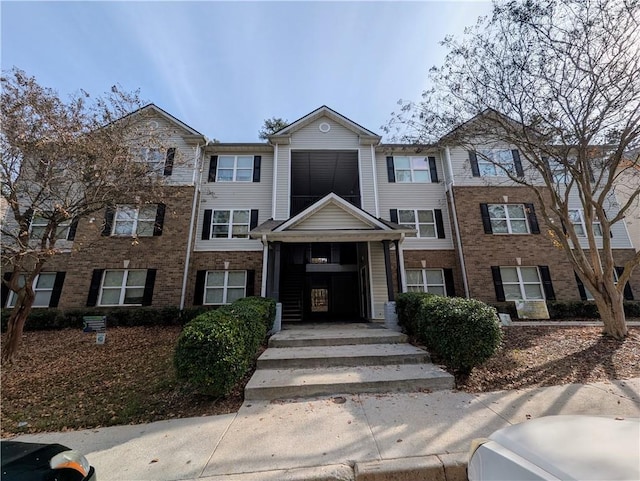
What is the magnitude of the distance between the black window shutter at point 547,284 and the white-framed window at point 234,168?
14.5 m

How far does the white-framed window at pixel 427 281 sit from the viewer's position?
1270 cm

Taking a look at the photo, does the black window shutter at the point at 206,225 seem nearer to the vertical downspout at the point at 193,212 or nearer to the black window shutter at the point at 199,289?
the vertical downspout at the point at 193,212

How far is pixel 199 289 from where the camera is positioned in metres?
12.1

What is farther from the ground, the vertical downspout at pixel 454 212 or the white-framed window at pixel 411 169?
the white-framed window at pixel 411 169

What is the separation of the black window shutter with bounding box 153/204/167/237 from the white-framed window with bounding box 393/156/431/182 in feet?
37.4

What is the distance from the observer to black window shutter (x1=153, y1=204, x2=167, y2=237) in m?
12.2

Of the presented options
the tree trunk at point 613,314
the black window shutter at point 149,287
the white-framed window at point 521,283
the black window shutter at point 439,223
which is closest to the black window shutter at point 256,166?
the black window shutter at point 149,287

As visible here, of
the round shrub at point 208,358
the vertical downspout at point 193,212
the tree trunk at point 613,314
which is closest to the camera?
the round shrub at point 208,358

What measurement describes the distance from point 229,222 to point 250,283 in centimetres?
318

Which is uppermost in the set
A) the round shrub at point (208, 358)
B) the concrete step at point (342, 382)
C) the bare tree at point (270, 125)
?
the bare tree at point (270, 125)

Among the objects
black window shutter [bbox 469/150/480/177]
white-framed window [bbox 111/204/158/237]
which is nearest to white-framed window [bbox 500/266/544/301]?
black window shutter [bbox 469/150/480/177]

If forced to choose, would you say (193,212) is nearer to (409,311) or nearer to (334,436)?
(409,311)

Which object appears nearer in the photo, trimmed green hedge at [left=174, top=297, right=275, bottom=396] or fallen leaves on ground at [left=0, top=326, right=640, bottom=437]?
trimmed green hedge at [left=174, top=297, right=275, bottom=396]

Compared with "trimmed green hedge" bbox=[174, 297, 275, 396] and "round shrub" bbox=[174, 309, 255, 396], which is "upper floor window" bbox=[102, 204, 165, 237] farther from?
"round shrub" bbox=[174, 309, 255, 396]
